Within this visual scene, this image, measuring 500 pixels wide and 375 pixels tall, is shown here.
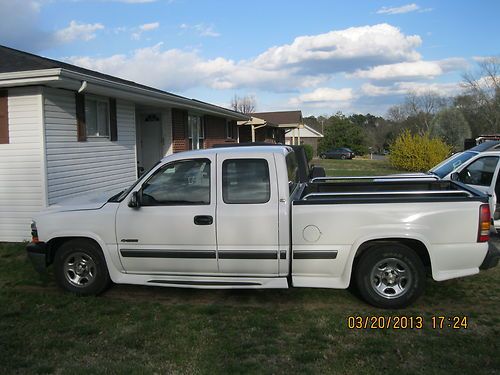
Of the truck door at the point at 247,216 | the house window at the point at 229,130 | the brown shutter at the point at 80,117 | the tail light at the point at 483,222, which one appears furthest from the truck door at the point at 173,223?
the house window at the point at 229,130

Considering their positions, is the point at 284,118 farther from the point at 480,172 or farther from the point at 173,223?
the point at 173,223

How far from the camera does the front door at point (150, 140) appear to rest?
→ 15562mm

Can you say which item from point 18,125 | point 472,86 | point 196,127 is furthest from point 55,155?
point 472,86

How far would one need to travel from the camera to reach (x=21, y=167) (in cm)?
906

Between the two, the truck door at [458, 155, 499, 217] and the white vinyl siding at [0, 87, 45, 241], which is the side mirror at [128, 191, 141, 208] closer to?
the white vinyl siding at [0, 87, 45, 241]

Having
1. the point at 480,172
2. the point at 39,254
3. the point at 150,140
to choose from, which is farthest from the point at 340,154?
the point at 39,254

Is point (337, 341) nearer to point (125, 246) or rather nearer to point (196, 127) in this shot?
point (125, 246)

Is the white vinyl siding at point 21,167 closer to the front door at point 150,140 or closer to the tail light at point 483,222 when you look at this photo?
the front door at point 150,140

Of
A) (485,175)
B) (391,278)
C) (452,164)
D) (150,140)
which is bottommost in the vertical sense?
(391,278)

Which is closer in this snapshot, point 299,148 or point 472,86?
point 299,148

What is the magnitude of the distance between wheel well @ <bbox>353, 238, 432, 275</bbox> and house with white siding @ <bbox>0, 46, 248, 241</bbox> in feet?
19.6

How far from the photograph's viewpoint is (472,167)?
9.27m

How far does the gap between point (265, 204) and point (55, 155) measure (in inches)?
224

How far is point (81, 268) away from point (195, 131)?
12730 mm
